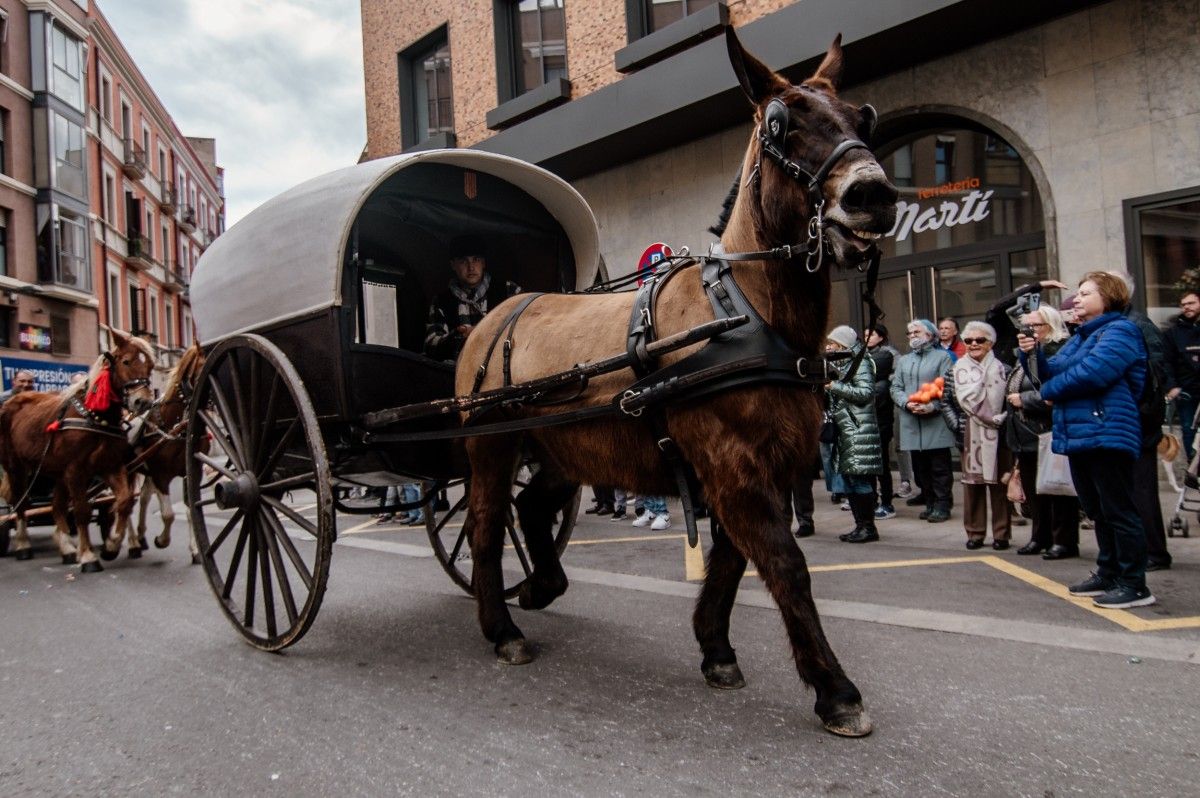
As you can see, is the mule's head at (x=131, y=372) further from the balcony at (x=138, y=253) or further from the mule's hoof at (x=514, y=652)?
the balcony at (x=138, y=253)

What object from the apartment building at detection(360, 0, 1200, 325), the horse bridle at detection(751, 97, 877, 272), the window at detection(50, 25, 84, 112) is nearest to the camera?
the horse bridle at detection(751, 97, 877, 272)

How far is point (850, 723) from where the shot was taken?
120 inches

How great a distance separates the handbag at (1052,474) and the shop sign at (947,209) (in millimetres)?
4936

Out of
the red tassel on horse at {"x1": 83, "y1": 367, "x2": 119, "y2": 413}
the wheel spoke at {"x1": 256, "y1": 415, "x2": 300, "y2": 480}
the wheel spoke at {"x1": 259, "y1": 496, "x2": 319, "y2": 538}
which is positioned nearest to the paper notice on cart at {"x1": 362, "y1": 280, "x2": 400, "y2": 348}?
the wheel spoke at {"x1": 256, "y1": 415, "x2": 300, "y2": 480}

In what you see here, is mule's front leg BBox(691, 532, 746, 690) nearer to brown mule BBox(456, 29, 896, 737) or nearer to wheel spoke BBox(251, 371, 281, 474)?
brown mule BBox(456, 29, 896, 737)

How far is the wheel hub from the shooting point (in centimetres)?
466

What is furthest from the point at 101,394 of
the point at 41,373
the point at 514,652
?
the point at 41,373

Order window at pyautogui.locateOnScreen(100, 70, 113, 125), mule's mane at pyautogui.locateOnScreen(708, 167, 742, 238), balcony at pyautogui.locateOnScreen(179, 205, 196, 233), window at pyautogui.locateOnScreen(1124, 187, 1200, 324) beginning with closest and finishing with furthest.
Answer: mule's mane at pyautogui.locateOnScreen(708, 167, 742, 238), window at pyautogui.locateOnScreen(1124, 187, 1200, 324), window at pyautogui.locateOnScreen(100, 70, 113, 125), balcony at pyautogui.locateOnScreen(179, 205, 196, 233)

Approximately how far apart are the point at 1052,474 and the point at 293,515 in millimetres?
5151

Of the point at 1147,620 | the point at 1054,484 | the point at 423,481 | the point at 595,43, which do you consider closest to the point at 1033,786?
the point at 1147,620

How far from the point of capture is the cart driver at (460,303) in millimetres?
5309

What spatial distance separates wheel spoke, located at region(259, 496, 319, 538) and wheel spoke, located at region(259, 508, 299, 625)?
7 cm

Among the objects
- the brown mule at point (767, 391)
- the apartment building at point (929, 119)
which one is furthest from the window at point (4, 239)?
the brown mule at point (767, 391)

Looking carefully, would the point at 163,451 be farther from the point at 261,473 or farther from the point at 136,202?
the point at 136,202
